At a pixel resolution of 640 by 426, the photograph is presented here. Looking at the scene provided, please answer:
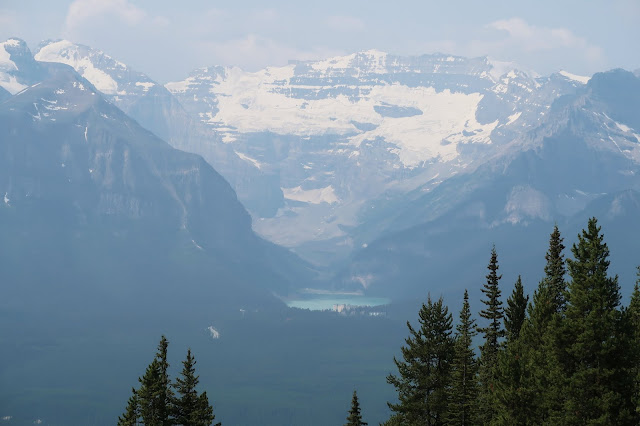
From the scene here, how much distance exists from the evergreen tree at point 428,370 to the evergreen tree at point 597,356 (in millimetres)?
19344

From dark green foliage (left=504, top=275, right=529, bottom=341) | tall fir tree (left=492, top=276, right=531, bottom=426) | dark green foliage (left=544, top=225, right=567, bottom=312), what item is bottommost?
tall fir tree (left=492, top=276, right=531, bottom=426)

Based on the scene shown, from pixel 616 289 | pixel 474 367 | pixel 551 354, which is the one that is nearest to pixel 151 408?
pixel 474 367

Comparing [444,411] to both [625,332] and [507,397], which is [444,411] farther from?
[625,332]

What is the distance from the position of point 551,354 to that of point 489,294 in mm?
21823

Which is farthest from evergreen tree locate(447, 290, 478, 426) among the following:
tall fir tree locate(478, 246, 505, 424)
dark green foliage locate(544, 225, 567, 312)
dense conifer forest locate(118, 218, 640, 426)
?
dark green foliage locate(544, 225, 567, 312)

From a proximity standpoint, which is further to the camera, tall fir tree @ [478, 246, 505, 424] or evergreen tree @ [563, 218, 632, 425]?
tall fir tree @ [478, 246, 505, 424]

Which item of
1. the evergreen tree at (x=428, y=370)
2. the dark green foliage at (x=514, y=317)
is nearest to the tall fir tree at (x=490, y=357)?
the dark green foliage at (x=514, y=317)

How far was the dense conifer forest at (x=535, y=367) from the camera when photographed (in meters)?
65.9

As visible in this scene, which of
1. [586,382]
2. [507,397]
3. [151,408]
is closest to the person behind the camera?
[586,382]

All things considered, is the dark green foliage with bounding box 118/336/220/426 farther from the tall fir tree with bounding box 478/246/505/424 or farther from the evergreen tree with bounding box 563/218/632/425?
the evergreen tree with bounding box 563/218/632/425

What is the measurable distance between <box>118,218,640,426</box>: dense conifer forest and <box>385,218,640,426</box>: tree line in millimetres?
77

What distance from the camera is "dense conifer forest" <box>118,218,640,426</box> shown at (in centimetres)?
6594

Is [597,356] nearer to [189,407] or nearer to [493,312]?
[493,312]

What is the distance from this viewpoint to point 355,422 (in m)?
94.7
